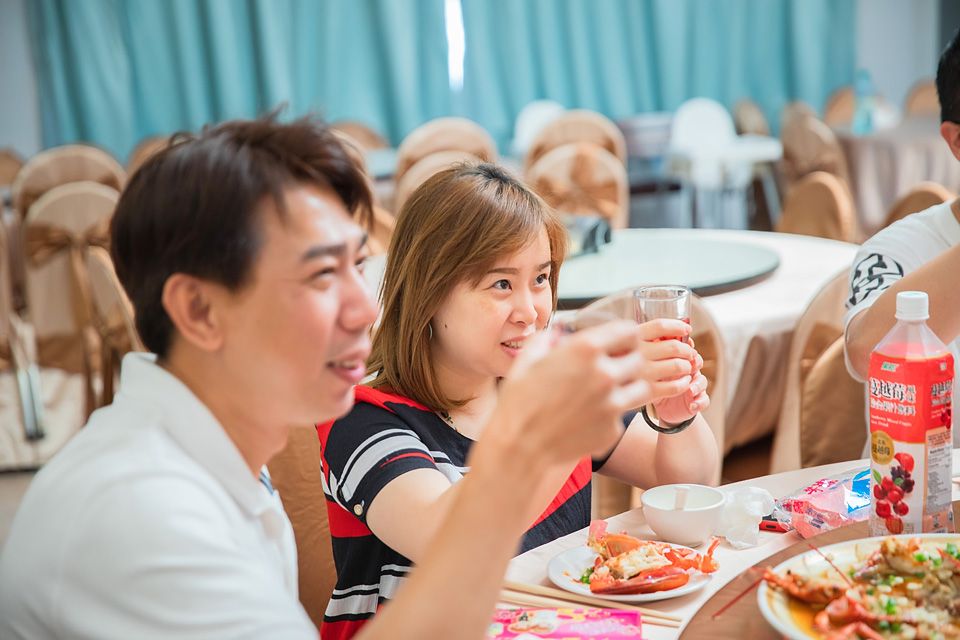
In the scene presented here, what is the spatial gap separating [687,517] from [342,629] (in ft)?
1.65

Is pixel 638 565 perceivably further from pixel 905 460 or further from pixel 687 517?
pixel 905 460

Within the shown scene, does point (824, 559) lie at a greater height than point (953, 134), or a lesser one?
lesser

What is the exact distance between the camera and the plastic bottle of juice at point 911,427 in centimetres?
117

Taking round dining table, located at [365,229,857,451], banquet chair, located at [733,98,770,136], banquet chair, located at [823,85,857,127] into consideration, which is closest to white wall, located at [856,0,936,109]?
banquet chair, located at [823,85,857,127]

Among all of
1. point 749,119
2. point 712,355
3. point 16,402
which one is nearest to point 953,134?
point 712,355

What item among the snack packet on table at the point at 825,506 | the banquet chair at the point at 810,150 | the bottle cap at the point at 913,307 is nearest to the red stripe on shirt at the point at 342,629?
the snack packet on table at the point at 825,506

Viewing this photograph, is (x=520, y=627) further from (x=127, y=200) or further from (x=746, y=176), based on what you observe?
(x=746, y=176)

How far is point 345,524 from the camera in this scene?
58.7 inches

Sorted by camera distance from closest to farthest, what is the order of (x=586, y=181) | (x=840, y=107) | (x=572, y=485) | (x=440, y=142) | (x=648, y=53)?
1. (x=572, y=485)
2. (x=586, y=181)
3. (x=440, y=142)
4. (x=648, y=53)
5. (x=840, y=107)

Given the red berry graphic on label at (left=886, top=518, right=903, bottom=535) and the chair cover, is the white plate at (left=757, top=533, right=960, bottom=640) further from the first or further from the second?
the chair cover

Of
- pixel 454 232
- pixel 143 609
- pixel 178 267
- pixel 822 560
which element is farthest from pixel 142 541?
pixel 454 232

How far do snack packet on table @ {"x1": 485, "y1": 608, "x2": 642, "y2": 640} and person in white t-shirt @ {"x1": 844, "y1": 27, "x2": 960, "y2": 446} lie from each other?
0.77 meters

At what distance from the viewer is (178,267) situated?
93 centimetres

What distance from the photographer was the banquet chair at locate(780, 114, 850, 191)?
6.32 metres
